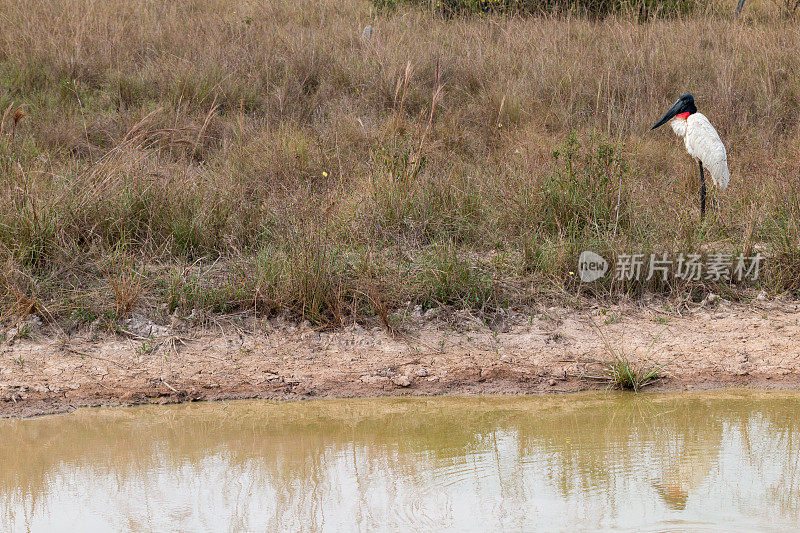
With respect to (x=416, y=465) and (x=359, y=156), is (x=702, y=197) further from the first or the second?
(x=416, y=465)

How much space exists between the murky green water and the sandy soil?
17cm

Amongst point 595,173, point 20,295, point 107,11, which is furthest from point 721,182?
point 107,11

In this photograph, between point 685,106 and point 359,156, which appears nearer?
point 685,106

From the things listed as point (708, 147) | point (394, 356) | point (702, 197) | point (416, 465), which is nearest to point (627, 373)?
point (394, 356)

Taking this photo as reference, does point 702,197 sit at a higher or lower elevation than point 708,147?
lower

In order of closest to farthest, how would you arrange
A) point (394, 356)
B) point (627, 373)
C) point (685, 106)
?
point (627, 373) < point (394, 356) < point (685, 106)

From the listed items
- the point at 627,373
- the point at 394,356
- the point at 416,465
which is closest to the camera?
the point at 416,465

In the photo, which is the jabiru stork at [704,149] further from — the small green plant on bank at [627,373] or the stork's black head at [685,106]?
the small green plant on bank at [627,373]

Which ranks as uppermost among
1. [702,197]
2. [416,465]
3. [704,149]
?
[704,149]

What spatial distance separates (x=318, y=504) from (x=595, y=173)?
347 cm

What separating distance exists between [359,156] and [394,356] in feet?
9.43

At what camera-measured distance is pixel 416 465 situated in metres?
3.49

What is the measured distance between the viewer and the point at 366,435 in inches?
150

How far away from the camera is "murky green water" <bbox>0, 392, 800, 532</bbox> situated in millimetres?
3037
